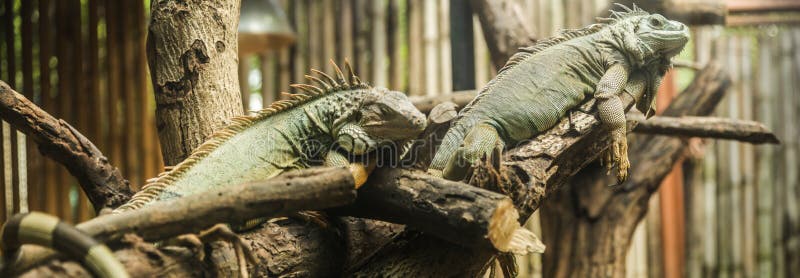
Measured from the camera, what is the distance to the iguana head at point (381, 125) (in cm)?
276

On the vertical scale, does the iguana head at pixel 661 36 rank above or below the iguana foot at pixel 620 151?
above

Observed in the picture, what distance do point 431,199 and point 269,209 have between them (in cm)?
62

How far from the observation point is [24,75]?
369 centimetres

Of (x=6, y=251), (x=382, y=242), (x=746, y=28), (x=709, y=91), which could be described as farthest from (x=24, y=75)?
(x=746, y=28)

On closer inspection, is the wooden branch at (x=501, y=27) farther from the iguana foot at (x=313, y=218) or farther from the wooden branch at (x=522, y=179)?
the iguana foot at (x=313, y=218)

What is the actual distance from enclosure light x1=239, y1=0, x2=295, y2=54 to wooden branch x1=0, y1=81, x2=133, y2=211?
6.24 ft

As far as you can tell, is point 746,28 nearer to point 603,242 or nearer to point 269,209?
point 603,242

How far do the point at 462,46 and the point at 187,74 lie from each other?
80.8 inches

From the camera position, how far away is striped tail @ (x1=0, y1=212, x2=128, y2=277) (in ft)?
6.48

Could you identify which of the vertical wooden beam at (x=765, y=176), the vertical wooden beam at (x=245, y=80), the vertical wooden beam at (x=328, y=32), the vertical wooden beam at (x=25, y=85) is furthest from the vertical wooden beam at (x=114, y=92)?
the vertical wooden beam at (x=765, y=176)

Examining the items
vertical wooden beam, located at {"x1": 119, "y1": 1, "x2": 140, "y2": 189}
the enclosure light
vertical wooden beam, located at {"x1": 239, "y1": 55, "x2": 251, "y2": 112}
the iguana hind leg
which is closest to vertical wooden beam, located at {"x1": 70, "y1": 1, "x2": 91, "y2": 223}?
vertical wooden beam, located at {"x1": 119, "y1": 1, "x2": 140, "y2": 189}

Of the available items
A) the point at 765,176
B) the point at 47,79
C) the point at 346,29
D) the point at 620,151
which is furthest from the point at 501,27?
the point at 765,176

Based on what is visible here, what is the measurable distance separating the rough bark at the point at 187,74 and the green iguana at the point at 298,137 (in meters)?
0.42

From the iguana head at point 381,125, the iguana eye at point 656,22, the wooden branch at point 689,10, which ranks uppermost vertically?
the wooden branch at point 689,10
